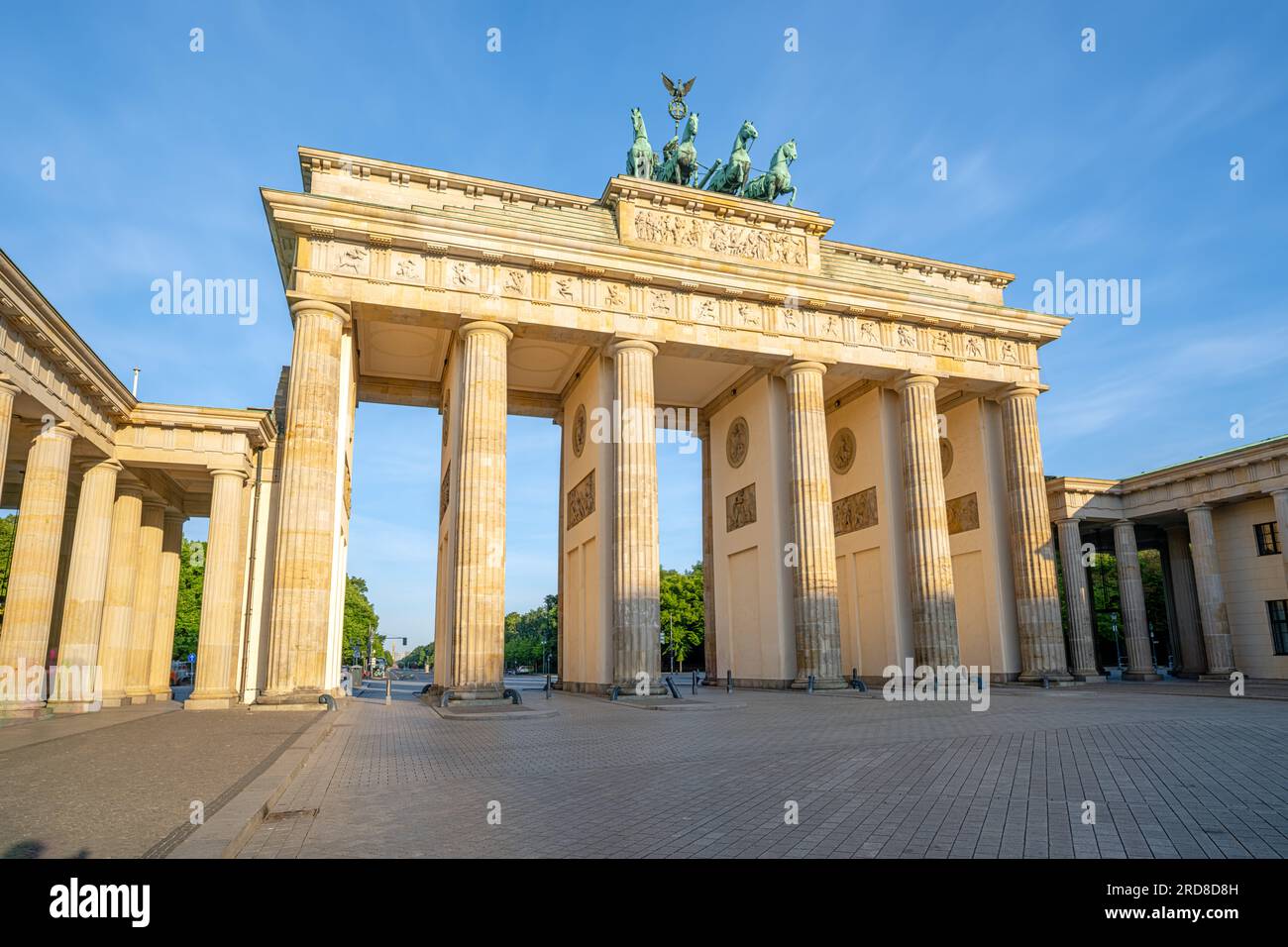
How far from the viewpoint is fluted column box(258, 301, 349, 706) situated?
2112 cm

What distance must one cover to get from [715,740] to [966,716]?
6.54 m

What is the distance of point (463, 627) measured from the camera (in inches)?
884

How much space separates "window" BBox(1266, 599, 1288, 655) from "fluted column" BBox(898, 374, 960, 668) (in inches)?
531

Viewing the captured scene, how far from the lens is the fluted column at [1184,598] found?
36.9 meters

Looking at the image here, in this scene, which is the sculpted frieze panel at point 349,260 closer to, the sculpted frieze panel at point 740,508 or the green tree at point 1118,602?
the sculpted frieze panel at point 740,508

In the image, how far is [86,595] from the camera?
22.3 meters

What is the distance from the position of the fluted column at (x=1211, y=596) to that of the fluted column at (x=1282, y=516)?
8.77 ft

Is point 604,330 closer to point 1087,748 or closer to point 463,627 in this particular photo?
point 463,627

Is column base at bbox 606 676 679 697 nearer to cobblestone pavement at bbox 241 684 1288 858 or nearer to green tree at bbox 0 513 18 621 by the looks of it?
cobblestone pavement at bbox 241 684 1288 858

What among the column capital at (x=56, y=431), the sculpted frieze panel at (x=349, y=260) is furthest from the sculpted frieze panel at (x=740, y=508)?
the column capital at (x=56, y=431)

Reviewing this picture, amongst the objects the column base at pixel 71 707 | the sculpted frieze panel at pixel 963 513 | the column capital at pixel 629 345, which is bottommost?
the column base at pixel 71 707

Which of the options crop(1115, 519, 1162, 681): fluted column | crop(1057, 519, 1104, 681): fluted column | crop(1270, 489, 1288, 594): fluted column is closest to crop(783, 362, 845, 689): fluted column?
crop(1057, 519, 1104, 681): fluted column

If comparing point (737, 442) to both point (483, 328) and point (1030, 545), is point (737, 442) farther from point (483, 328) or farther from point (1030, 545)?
point (483, 328)
